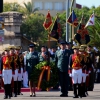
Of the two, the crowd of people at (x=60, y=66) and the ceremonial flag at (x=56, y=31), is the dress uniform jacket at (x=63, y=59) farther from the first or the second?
the ceremonial flag at (x=56, y=31)

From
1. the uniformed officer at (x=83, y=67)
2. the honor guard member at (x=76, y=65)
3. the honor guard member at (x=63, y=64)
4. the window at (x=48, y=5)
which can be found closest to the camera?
the honor guard member at (x=76, y=65)

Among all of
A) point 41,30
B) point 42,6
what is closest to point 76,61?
point 41,30

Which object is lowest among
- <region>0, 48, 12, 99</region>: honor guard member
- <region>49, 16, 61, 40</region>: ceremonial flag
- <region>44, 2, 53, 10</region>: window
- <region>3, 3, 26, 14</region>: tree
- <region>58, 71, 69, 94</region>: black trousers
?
<region>58, 71, 69, 94</region>: black trousers

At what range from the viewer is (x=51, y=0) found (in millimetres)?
139875

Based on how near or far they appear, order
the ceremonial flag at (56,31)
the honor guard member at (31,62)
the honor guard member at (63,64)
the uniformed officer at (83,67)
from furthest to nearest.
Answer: the ceremonial flag at (56,31) < the honor guard member at (31,62) < the honor guard member at (63,64) < the uniformed officer at (83,67)

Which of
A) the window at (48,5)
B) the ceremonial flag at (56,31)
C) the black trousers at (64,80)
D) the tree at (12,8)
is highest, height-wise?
the window at (48,5)

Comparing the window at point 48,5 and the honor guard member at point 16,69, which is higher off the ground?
the window at point 48,5

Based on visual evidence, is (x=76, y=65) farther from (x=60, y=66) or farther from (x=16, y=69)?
(x=16, y=69)

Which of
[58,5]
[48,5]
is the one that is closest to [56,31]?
[48,5]

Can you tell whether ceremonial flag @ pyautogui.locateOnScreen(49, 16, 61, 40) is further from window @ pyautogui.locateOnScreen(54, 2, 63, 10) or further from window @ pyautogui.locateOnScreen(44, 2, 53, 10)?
window @ pyautogui.locateOnScreen(54, 2, 63, 10)

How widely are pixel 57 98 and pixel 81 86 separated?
938 mm

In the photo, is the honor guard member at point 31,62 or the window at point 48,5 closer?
the honor guard member at point 31,62

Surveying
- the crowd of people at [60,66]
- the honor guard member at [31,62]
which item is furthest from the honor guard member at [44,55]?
the honor guard member at [31,62]

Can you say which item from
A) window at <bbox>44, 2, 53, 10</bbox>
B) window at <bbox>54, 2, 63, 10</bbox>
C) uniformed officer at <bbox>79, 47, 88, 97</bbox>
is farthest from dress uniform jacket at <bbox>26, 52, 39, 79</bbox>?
window at <bbox>54, 2, 63, 10</bbox>
